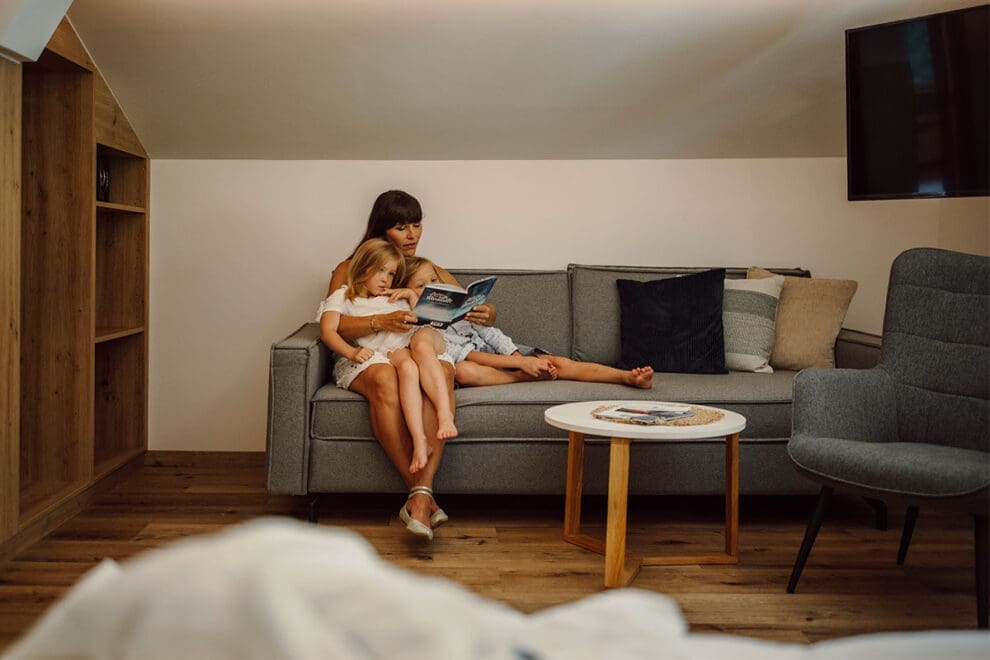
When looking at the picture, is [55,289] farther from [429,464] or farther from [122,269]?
[429,464]

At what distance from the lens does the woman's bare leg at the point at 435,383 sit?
9.48 ft

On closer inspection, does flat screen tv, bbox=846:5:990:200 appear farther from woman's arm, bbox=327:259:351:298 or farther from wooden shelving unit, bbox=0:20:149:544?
wooden shelving unit, bbox=0:20:149:544

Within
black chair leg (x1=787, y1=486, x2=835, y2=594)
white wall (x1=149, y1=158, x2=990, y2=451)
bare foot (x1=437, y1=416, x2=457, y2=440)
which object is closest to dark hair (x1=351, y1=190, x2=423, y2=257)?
white wall (x1=149, y1=158, x2=990, y2=451)

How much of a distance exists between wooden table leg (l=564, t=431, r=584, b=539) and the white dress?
587 millimetres

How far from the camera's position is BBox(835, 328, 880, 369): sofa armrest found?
3.16m

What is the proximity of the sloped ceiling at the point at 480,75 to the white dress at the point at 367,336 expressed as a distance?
0.86 meters

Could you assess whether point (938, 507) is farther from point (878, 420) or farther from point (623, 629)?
point (623, 629)

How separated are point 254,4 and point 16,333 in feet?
4.42

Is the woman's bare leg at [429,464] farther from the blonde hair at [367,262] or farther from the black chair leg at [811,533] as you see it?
the black chair leg at [811,533]

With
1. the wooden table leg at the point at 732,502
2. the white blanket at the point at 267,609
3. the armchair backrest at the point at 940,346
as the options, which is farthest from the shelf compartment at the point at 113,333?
the white blanket at the point at 267,609

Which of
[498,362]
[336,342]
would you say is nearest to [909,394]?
[498,362]

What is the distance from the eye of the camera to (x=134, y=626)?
0.57 metres

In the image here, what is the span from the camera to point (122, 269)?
3836 mm

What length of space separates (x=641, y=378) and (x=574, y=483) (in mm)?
450
